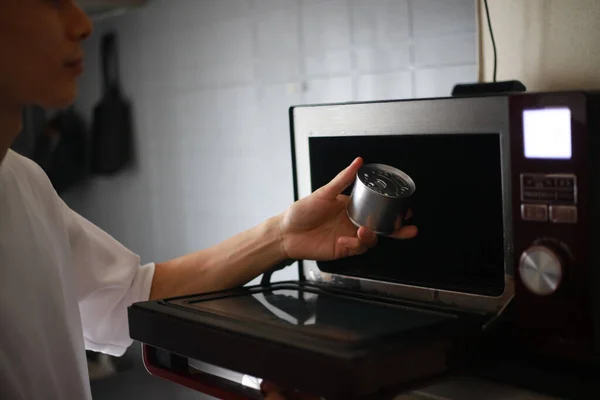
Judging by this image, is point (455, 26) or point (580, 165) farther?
point (455, 26)

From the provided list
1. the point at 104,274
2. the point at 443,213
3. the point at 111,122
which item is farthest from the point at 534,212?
the point at 111,122

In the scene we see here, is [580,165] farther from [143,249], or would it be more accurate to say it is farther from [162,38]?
[143,249]

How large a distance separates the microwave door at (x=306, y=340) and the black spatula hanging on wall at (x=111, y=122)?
3.44 ft

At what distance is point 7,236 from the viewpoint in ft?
3.09

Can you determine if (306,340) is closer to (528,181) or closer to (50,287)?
(528,181)

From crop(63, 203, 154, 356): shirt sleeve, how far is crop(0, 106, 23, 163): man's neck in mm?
214

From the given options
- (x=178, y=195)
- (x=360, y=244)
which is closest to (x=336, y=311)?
(x=360, y=244)

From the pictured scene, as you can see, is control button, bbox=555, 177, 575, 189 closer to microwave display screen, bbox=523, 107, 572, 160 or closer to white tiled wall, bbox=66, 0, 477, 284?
microwave display screen, bbox=523, 107, 572, 160

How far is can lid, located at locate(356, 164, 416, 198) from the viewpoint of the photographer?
32.4 inches

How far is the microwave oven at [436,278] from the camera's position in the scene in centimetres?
64

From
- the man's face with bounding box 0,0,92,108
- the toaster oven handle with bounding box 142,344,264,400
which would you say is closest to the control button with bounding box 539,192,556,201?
the toaster oven handle with bounding box 142,344,264,400

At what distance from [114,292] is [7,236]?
0.17 m

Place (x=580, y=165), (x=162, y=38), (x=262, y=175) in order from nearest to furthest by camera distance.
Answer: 1. (x=580, y=165)
2. (x=262, y=175)
3. (x=162, y=38)

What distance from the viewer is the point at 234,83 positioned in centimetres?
149
